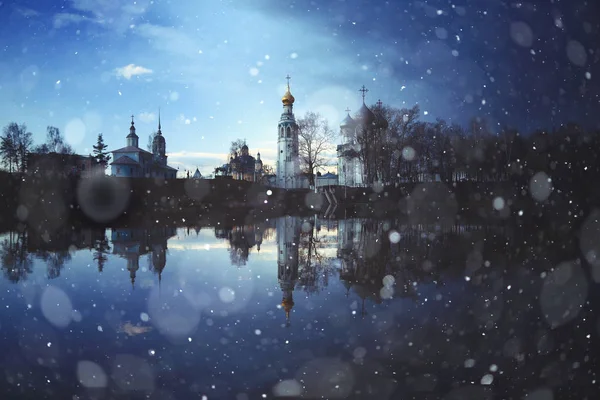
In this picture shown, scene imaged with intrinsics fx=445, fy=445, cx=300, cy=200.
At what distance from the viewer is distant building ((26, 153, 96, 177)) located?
50.6 metres

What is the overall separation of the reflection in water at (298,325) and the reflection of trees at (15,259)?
0.09 metres

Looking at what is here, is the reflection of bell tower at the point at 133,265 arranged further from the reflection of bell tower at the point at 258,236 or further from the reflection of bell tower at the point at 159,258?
the reflection of bell tower at the point at 258,236

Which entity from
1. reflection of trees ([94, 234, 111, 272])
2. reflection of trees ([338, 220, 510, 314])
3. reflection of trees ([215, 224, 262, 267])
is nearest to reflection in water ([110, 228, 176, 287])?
reflection of trees ([94, 234, 111, 272])

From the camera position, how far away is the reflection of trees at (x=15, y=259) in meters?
8.34

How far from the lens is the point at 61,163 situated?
6016cm

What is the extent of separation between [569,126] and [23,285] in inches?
1604

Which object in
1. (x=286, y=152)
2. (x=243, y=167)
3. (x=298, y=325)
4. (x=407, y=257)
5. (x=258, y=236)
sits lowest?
(x=298, y=325)

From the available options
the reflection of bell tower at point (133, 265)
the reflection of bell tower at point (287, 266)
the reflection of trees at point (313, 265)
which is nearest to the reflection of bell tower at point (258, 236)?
the reflection of bell tower at point (287, 266)

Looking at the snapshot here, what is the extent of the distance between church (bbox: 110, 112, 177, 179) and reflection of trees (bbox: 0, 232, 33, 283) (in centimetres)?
4723

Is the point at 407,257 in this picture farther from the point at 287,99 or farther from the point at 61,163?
the point at 287,99

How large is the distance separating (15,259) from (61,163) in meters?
56.7

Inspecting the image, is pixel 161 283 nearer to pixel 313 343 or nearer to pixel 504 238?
pixel 313 343

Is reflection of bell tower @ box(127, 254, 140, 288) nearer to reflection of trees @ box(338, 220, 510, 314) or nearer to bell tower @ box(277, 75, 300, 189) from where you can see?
reflection of trees @ box(338, 220, 510, 314)

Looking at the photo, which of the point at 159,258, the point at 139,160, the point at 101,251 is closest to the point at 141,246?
the point at 101,251
